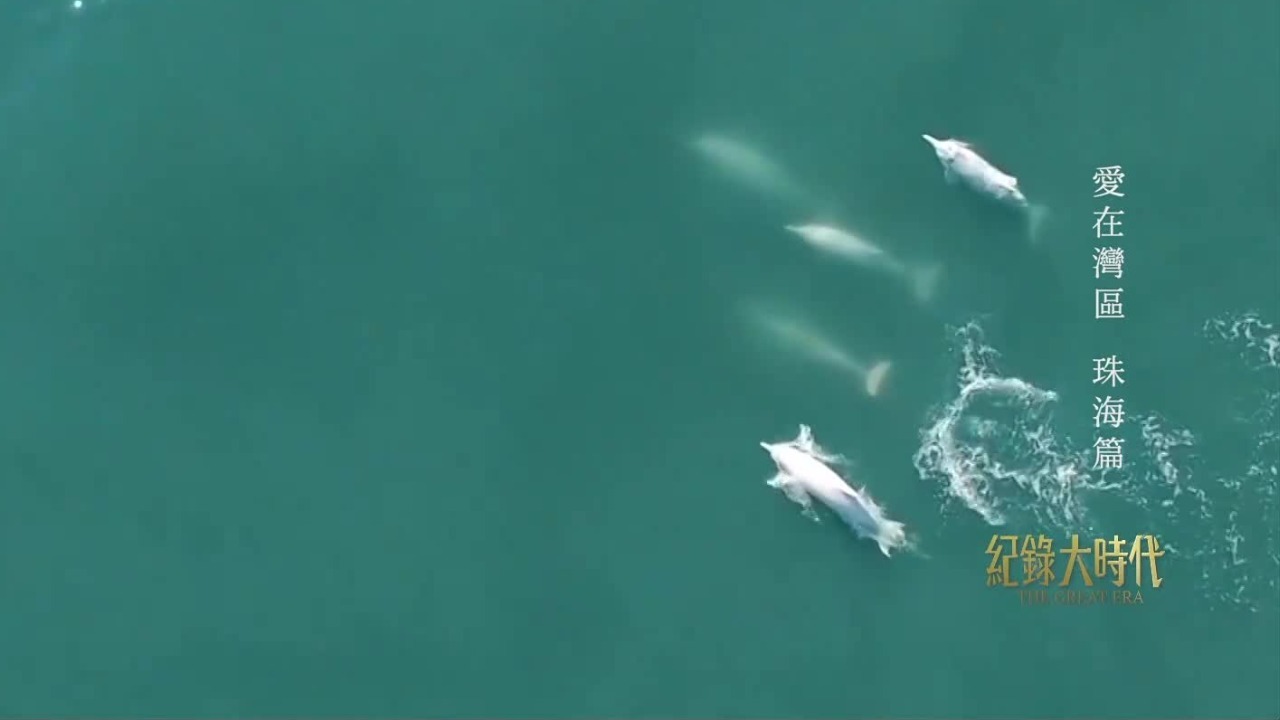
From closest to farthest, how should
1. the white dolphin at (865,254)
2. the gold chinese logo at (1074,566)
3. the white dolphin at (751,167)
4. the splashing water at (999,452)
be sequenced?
1. the gold chinese logo at (1074,566)
2. the splashing water at (999,452)
3. the white dolphin at (865,254)
4. the white dolphin at (751,167)

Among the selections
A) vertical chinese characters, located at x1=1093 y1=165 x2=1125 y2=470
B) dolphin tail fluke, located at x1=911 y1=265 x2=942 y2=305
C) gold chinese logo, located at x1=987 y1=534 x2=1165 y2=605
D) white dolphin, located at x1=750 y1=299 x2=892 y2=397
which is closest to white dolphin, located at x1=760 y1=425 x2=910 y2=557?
white dolphin, located at x1=750 y1=299 x2=892 y2=397

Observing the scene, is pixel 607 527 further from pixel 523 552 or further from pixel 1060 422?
pixel 1060 422

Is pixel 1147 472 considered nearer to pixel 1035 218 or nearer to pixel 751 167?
pixel 1035 218

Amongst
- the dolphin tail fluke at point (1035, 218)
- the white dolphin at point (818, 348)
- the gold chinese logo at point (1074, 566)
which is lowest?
the gold chinese logo at point (1074, 566)

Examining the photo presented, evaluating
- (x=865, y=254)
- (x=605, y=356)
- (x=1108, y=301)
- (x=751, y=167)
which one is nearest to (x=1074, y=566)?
(x=1108, y=301)

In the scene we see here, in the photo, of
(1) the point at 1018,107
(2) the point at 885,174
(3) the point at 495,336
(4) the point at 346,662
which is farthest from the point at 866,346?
(4) the point at 346,662

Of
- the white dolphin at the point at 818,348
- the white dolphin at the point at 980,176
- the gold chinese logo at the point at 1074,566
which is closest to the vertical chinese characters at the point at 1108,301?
the white dolphin at the point at 980,176

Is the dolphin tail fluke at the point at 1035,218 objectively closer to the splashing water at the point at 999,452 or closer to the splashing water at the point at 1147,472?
the splashing water at the point at 999,452

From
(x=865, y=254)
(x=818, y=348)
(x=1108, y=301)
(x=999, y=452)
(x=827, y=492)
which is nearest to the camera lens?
(x=827, y=492)
